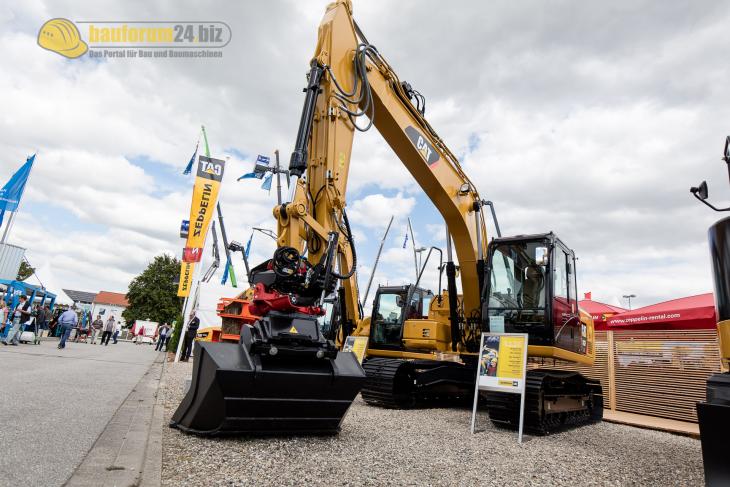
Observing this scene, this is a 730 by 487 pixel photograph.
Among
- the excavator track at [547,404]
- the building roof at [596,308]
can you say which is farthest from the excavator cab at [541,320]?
the building roof at [596,308]

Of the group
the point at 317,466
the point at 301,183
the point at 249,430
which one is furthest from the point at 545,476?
the point at 301,183

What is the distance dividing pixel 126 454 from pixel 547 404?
5.44 m

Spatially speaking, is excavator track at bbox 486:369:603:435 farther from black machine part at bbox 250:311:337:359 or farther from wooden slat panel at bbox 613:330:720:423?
black machine part at bbox 250:311:337:359

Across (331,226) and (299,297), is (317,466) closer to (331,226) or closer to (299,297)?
(299,297)

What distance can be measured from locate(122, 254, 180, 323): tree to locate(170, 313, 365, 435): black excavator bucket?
5808 centimetres

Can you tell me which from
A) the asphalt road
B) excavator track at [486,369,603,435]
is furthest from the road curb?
excavator track at [486,369,603,435]

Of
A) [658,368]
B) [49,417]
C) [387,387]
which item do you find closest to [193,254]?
[387,387]

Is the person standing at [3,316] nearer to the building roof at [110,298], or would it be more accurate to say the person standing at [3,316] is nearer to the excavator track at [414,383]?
the excavator track at [414,383]

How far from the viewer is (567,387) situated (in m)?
7.77

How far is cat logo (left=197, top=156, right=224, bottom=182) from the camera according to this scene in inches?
594

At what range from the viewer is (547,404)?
6.79m

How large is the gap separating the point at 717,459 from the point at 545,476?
4.64ft

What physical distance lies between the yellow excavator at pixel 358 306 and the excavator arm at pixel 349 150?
0.02 m

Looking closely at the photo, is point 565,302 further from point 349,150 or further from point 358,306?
point 349,150
